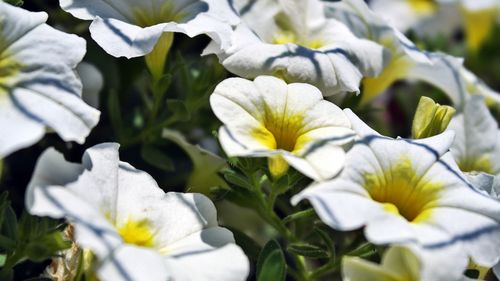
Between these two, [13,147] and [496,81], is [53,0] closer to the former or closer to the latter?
[13,147]

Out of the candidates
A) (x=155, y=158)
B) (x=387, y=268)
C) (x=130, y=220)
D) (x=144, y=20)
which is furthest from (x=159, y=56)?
(x=387, y=268)

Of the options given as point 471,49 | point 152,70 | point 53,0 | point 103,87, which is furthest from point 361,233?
point 471,49

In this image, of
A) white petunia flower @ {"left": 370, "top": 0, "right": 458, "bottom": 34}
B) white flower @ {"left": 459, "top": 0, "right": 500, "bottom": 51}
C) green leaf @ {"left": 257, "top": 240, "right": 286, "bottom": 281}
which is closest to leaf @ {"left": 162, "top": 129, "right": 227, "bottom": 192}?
green leaf @ {"left": 257, "top": 240, "right": 286, "bottom": 281}

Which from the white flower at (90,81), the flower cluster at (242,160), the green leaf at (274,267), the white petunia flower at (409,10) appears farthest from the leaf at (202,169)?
the white petunia flower at (409,10)

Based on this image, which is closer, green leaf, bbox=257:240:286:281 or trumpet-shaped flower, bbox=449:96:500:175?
green leaf, bbox=257:240:286:281

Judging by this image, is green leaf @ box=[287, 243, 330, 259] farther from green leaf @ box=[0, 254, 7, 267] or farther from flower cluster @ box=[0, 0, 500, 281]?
green leaf @ box=[0, 254, 7, 267]

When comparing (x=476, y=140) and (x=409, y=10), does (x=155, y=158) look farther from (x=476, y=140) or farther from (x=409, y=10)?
(x=409, y=10)
